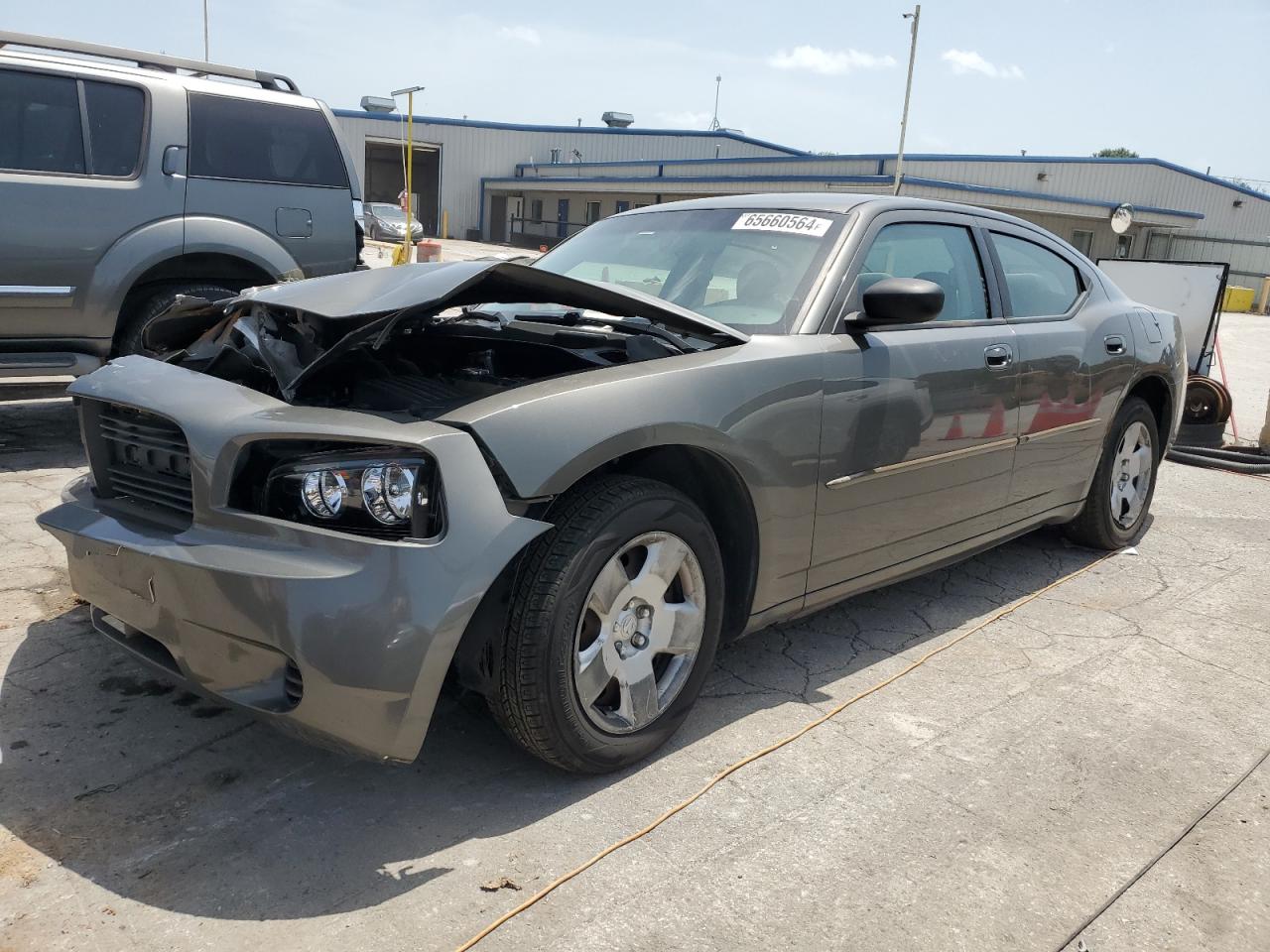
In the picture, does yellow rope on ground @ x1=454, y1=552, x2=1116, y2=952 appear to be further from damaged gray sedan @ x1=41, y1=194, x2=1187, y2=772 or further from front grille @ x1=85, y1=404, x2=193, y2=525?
front grille @ x1=85, y1=404, x2=193, y2=525

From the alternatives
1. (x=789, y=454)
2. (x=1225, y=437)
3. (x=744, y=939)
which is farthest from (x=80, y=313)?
(x=1225, y=437)

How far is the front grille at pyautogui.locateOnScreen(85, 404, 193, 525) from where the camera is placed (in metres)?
2.57

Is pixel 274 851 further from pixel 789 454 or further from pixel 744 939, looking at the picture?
pixel 789 454

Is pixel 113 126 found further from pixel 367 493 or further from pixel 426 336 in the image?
pixel 367 493

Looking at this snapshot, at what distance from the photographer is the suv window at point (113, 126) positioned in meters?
5.64

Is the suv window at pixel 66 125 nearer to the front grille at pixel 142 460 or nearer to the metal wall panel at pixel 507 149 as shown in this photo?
the front grille at pixel 142 460

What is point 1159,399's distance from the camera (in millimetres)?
5227

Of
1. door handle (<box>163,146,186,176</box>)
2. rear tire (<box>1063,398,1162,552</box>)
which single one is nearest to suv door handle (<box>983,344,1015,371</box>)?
rear tire (<box>1063,398,1162,552</box>)

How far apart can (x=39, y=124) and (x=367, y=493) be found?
4.59 metres

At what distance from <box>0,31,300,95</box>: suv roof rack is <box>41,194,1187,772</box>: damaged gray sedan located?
340cm

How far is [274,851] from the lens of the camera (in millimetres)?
2365

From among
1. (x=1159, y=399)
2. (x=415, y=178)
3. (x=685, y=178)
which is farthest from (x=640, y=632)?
(x=415, y=178)

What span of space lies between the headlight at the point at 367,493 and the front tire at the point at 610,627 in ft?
1.08

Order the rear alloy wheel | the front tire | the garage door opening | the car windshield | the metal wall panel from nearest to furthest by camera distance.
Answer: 1. the front tire
2. the car windshield
3. the rear alloy wheel
4. the metal wall panel
5. the garage door opening
